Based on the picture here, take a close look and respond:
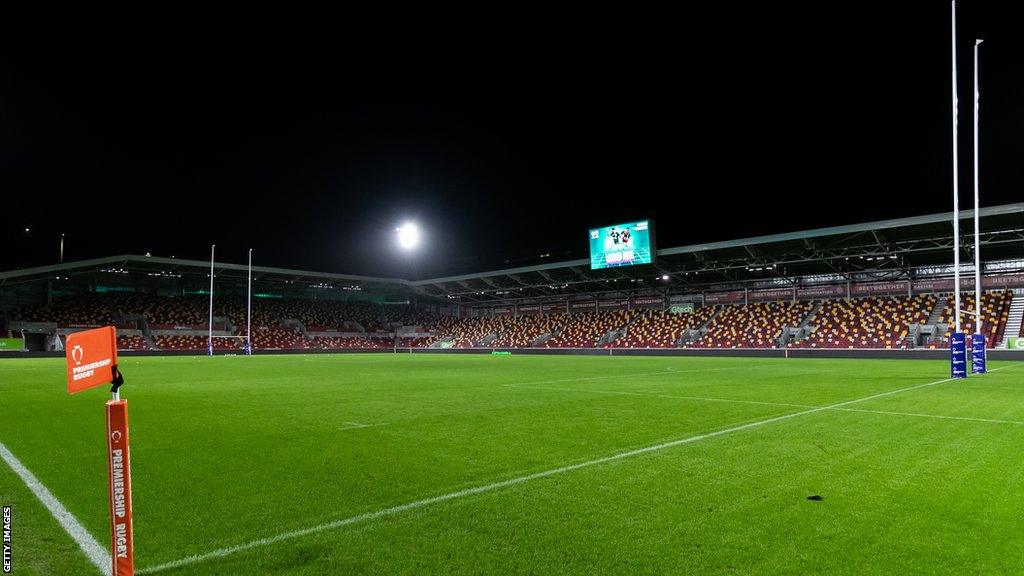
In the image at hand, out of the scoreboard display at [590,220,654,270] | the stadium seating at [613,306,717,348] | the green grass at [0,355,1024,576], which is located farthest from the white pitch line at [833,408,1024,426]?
the stadium seating at [613,306,717,348]

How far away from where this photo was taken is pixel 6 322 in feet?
158

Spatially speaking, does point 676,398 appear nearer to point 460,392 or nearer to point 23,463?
point 460,392

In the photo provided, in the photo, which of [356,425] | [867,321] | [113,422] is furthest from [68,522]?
[867,321]

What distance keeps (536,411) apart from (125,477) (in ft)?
26.2

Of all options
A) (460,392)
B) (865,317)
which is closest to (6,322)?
(460,392)

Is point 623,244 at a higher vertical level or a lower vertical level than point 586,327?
higher

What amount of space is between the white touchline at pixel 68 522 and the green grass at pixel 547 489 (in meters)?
0.06

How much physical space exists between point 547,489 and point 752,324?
1817 inches

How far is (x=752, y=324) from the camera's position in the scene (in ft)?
154

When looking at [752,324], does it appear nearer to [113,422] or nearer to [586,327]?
[586,327]

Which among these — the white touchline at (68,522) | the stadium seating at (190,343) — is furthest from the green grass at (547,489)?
the stadium seating at (190,343)

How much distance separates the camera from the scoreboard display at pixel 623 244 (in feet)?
133

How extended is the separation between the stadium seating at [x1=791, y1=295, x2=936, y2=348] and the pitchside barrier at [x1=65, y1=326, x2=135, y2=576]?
4387cm

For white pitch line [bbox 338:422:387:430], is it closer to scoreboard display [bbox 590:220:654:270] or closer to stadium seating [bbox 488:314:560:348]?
scoreboard display [bbox 590:220:654:270]
